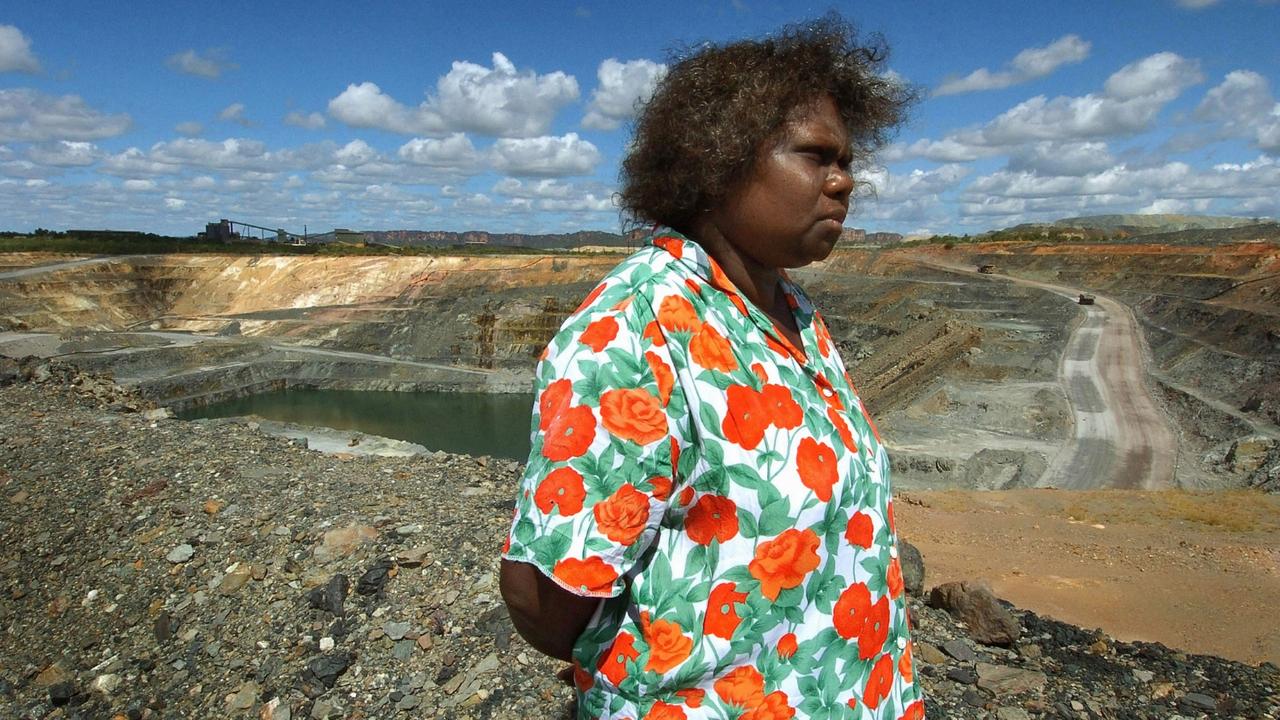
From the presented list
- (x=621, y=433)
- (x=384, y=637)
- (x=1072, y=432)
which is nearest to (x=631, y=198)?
(x=621, y=433)

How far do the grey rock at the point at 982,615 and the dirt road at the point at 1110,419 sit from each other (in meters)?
11.9

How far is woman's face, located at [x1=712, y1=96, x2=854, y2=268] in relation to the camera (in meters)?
1.31

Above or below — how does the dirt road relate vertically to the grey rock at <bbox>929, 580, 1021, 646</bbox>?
below

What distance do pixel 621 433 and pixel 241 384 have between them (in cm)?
3649

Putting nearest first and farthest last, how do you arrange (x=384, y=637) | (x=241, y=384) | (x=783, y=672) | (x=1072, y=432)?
(x=783, y=672), (x=384, y=637), (x=1072, y=432), (x=241, y=384)

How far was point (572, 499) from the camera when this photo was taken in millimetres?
1039

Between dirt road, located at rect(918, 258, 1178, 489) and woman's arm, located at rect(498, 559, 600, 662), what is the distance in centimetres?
1558

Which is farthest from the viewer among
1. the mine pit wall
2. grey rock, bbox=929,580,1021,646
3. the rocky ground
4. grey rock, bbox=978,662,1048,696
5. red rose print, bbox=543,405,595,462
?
the mine pit wall

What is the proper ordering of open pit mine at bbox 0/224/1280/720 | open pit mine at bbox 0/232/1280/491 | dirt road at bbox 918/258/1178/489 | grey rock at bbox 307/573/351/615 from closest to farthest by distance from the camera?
open pit mine at bbox 0/224/1280/720, grey rock at bbox 307/573/351/615, dirt road at bbox 918/258/1178/489, open pit mine at bbox 0/232/1280/491

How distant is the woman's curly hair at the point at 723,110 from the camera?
130 cm

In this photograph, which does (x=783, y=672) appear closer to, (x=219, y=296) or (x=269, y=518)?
(x=269, y=518)

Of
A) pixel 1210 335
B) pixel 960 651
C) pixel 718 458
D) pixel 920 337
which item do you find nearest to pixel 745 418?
pixel 718 458

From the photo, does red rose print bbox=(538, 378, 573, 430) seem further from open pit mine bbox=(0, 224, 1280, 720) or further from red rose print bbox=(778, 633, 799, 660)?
open pit mine bbox=(0, 224, 1280, 720)

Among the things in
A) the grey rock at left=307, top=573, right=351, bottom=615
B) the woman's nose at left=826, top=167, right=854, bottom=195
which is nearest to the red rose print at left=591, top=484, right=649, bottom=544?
the woman's nose at left=826, top=167, right=854, bottom=195
